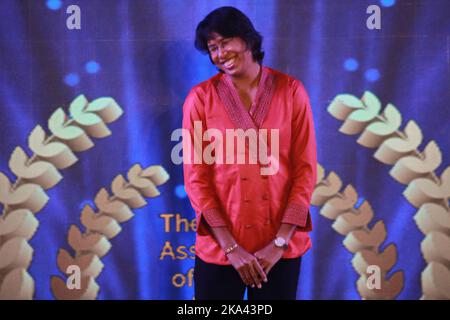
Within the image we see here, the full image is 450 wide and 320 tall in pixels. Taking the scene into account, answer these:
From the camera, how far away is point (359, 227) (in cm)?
400

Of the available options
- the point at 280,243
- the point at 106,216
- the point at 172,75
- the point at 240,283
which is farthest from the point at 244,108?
→ the point at 106,216

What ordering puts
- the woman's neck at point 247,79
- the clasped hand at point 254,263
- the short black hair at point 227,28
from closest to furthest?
the clasped hand at point 254,263 < the short black hair at point 227,28 < the woman's neck at point 247,79

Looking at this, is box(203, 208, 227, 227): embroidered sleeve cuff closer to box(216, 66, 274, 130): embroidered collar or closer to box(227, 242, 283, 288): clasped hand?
box(227, 242, 283, 288): clasped hand

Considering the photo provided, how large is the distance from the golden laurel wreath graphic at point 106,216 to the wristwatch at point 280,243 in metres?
0.82

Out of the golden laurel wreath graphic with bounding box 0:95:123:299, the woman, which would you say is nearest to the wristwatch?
the woman

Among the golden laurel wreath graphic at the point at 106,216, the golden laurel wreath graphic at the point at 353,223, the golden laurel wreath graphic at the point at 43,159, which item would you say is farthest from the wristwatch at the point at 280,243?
the golden laurel wreath graphic at the point at 43,159

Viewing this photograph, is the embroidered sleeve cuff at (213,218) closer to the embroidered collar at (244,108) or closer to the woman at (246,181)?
the woman at (246,181)

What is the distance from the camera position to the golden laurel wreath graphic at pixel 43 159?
3.98 m

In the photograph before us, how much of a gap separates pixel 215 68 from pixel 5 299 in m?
1.83

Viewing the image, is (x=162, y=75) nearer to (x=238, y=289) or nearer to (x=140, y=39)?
(x=140, y=39)

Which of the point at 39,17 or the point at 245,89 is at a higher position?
the point at 39,17

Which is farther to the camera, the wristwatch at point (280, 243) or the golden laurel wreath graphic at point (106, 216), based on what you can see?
the golden laurel wreath graphic at point (106, 216)

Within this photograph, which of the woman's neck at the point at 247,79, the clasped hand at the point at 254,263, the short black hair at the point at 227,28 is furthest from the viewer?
the woman's neck at the point at 247,79
